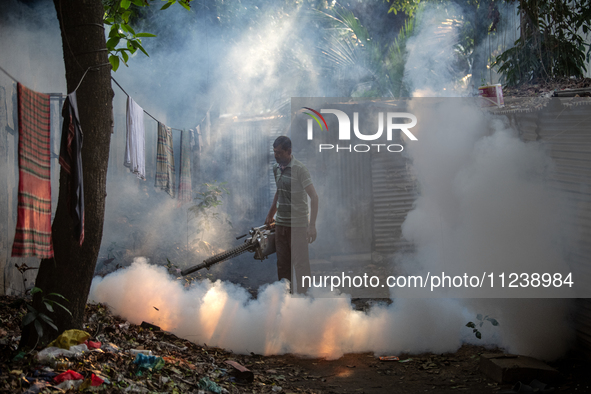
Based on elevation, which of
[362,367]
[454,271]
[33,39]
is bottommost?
[362,367]

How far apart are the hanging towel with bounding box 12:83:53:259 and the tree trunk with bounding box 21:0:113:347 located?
0.37m

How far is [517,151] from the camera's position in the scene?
20.0ft

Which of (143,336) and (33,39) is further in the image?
(33,39)

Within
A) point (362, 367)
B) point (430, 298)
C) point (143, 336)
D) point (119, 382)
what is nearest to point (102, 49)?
point (119, 382)

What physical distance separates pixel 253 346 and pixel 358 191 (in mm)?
4707

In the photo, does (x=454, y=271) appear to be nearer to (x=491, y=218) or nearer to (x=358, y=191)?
(x=491, y=218)

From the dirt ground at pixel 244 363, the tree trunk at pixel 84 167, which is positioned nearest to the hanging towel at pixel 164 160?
the dirt ground at pixel 244 363

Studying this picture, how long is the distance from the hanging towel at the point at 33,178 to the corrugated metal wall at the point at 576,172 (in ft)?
18.9

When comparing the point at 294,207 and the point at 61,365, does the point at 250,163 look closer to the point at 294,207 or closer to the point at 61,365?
the point at 294,207

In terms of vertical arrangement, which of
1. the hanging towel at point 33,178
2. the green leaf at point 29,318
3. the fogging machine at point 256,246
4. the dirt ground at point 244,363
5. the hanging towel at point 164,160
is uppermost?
the hanging towel at point 164,160

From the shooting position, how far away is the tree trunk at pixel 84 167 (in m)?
3.66

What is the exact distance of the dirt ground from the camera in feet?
11.0

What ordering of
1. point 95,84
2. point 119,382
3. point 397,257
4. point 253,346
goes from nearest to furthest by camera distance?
point 119,382 < point 95,84 < point 253,346 < point 397,257

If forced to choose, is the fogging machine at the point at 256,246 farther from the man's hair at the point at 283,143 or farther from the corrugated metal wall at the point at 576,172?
the corrugated metal wall at the point at 576,172
